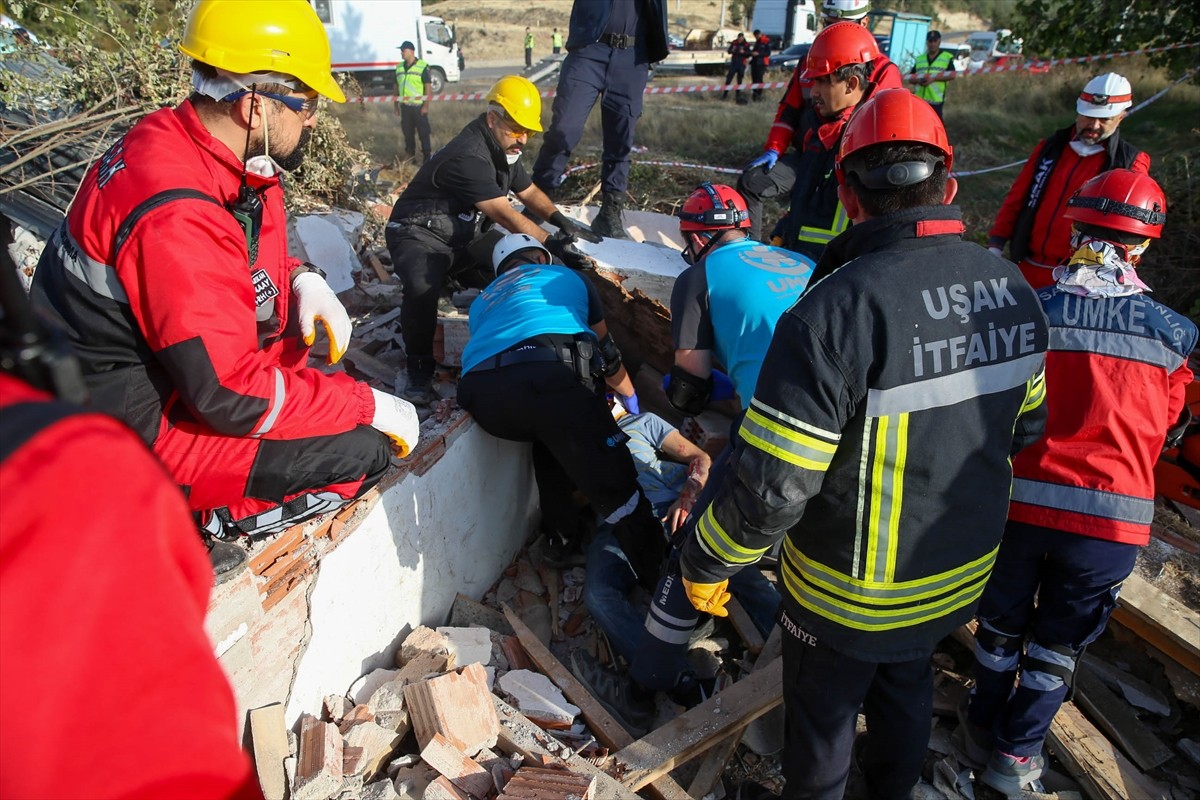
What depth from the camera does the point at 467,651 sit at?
11.4ft

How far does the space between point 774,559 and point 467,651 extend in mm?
1640

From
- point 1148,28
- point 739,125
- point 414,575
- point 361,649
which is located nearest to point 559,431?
point 414,575

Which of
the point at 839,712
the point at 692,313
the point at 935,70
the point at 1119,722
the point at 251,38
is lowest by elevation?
the point at 1119,722

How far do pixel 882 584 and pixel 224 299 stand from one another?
1.99m

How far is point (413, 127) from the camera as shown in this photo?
11.9 metres

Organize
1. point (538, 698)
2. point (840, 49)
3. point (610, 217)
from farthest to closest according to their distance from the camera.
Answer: point (610, 217) < point (840, 49) < point (538, 698)

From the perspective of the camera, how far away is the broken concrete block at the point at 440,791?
260 centimetres

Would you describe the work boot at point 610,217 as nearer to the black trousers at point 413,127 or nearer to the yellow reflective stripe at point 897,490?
the yellow reflective stripe at point 897,490

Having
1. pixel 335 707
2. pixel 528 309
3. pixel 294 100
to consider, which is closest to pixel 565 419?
pixel 528 309

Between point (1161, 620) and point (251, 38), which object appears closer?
point (251, 38)

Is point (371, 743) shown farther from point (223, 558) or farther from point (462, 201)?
point (462, 201)

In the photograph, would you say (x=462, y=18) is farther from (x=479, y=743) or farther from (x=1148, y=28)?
(x=479, y=743)

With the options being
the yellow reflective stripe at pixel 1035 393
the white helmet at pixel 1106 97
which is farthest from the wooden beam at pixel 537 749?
the white helmet at pixel 1106 97

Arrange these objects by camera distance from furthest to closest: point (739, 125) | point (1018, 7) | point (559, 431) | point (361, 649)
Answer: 1. point (1018, 7)
2. point (739, 125)
3. point (559, 431)
4. point (361, 649)
